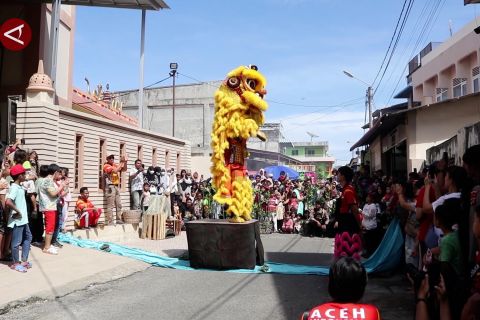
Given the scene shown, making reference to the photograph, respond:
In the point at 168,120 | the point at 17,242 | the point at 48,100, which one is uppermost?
the point at 168,120

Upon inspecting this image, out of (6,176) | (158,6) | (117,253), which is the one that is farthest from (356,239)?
(158,6)

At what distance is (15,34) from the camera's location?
1434 centimetres

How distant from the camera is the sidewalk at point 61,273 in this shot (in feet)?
22.5

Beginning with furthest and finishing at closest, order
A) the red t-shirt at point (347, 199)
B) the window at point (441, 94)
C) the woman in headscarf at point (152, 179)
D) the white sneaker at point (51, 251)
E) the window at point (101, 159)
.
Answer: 1. the window at point (441, 94)
2. the woman in headscarf at point (152, 179)
3. the window at point (101, 159)
4. the white sneaker at point (51, 251)
5. the red t-shirt at point (347, 199)

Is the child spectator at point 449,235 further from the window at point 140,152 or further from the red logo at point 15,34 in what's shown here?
the red logo at point 15,34

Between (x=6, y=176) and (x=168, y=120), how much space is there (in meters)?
35.0

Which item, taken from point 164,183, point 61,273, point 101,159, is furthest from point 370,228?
point 164,183

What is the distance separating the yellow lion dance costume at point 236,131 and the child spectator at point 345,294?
687 cm

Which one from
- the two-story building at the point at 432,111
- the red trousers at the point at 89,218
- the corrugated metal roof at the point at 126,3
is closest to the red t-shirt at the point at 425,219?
the two-story building at the point at 432,111

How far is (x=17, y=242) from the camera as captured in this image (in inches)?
311

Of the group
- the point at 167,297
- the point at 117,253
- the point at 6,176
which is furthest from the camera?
the point at 117,253

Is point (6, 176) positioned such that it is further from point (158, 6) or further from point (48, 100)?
point (158, 6)

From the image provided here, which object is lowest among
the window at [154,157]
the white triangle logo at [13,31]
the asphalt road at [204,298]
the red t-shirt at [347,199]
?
the asphalt road at [204,298]

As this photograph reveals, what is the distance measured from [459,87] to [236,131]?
17.5 m
